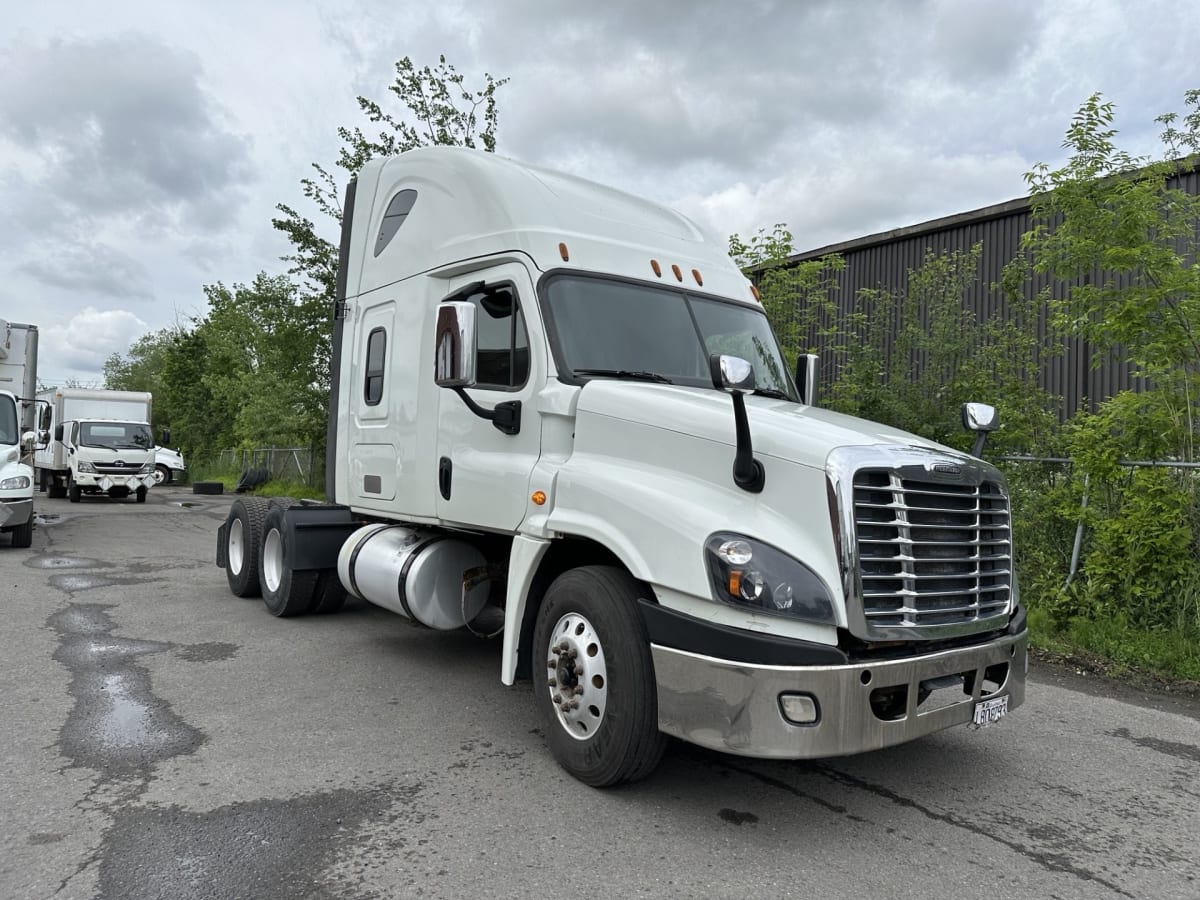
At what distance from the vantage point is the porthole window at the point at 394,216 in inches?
251

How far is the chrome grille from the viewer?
141 inches

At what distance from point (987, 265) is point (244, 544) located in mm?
14339

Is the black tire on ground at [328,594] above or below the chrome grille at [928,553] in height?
below

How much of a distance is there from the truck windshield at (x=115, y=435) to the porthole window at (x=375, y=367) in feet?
65.5

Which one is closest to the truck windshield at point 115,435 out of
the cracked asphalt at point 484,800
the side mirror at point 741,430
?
the cracked asphalt at point 484,800

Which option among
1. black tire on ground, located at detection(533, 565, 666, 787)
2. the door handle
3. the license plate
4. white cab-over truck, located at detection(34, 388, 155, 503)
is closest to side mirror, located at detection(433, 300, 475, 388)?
the door handle

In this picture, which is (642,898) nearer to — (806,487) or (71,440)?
(806,487)

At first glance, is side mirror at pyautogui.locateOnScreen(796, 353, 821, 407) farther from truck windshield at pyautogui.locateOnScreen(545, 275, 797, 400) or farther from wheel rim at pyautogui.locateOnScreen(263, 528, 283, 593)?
wheel rim at pyautogui.locateOnScreen(263, 528, 283, 593)

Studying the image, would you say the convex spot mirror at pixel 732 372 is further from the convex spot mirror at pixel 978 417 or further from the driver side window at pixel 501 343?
the convex spot mirror at pixel 978 417

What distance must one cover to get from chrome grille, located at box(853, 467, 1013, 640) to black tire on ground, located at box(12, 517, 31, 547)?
12539 mm

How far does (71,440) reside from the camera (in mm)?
23547

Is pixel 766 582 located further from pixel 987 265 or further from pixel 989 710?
pixel 987 265

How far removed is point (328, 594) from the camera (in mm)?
7871

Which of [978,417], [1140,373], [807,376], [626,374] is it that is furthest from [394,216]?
[1140,373]
